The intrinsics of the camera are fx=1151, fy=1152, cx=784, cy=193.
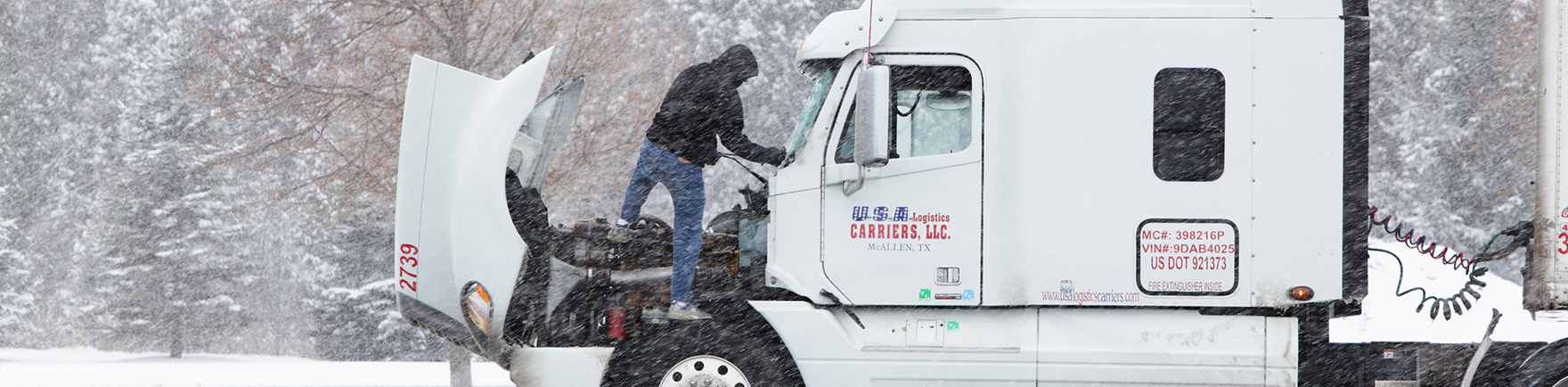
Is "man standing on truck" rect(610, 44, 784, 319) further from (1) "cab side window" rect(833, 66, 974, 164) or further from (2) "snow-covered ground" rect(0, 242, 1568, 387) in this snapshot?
(2) "snow-covered ground" rect(0, 242, 1568, 387)

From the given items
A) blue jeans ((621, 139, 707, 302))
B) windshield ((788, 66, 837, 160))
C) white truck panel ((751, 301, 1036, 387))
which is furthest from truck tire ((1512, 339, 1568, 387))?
blue jeans ((621, 139, 707, 302))

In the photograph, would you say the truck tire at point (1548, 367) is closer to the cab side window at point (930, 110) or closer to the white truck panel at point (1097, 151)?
the white truck panel at point (1097, 151)

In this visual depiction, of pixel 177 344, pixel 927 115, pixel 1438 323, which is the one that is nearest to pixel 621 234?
pixel 927 115

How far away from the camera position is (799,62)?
5.65 metres

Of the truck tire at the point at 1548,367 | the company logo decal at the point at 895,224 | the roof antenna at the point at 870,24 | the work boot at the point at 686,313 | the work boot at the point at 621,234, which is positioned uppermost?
the roof antenna at the point at 870,24

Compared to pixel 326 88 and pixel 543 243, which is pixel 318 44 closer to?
pixel 326 88

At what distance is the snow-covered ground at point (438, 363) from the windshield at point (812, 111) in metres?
3.00

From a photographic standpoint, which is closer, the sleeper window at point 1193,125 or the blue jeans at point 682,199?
the sleeper window at point 1193,125

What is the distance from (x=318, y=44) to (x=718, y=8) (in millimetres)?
16053

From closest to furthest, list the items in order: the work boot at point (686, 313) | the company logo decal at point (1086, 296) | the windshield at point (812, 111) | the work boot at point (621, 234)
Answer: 1. the company logo decal at point (1086, 296)
2. the windshield at point (812, 111)
3. the work boot at point (686, 313)
4. the work boot at point (621, 234)

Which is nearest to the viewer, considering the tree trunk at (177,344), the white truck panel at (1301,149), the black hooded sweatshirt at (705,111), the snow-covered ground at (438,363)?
the white truck panel at (1301,149)

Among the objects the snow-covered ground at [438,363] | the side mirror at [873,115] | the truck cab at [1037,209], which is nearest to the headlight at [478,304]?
the truck cab at [1037,209]

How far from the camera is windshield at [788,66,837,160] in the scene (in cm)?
550

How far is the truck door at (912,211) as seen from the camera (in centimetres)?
530
